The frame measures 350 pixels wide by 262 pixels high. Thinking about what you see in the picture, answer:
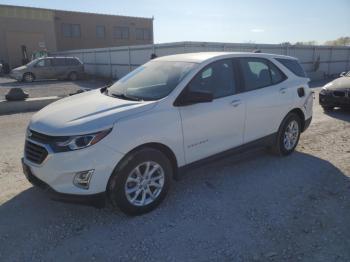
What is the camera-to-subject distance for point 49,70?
21594 mm

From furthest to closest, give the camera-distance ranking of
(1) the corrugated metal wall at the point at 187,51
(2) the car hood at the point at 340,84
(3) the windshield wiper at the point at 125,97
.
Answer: (1) the corrugated metal wall at the point at 187,51 → (2) the car hood at the point at 340,84 → (3) the windshield wiper at the point at 125,97

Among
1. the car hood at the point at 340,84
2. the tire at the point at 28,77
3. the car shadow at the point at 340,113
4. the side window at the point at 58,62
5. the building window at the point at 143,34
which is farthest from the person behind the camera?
the building window at the point at 143,34

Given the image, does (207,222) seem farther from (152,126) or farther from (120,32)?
(120,32)

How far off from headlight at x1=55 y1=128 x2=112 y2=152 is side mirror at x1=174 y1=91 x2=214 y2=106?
1.06 m

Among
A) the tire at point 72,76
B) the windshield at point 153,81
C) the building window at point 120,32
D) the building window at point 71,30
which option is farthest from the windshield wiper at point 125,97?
the building window at point 120,32

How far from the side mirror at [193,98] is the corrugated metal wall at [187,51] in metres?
12.3

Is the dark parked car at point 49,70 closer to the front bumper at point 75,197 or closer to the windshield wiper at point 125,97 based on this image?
the windshield wiper at point 125,97

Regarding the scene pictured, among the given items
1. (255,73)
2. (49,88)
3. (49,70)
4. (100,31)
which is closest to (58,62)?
(49,70)

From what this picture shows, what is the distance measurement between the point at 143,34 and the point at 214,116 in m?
46.3

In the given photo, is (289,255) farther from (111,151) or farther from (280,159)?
(280,159)

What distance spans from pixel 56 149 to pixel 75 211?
945 millimetres

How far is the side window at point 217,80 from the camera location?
165 inches

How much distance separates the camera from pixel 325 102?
971cm

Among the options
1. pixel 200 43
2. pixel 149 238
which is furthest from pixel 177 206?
pixel 200 43
